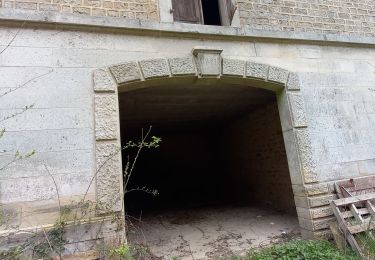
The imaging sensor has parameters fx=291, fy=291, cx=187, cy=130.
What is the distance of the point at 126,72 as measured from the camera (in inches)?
147

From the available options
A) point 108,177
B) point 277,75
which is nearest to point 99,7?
point 108,177

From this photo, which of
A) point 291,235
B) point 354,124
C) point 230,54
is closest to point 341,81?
point 354,124

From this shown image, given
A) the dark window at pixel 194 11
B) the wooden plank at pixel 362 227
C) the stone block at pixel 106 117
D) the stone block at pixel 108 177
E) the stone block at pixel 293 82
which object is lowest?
the wooden plank at pixel 362 227

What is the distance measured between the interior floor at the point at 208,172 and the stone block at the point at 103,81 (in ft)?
4.08

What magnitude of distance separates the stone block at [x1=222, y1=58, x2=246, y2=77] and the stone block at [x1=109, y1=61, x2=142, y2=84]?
1.27 m

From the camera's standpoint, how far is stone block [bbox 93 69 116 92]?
3547mm

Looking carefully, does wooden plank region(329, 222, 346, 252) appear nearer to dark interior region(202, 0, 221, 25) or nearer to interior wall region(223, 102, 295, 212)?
interior wall region(223, 102, 295, 212)

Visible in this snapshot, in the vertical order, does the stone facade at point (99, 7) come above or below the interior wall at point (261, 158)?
above

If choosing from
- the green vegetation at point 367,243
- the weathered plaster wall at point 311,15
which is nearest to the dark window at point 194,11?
the weathered plaster wall at point 311,15

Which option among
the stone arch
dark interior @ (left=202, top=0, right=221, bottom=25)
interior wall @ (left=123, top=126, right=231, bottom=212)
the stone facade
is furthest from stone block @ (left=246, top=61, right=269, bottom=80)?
interior wall @ (left=123, top=126, right=231, bottom=212)

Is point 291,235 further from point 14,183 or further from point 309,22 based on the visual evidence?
point 14,183

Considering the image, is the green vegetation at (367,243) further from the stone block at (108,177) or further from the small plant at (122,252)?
the stone block at (108,177)

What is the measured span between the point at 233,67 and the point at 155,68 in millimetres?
1169

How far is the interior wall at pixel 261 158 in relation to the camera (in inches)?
239
